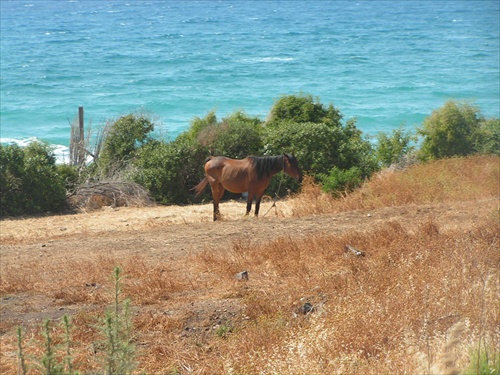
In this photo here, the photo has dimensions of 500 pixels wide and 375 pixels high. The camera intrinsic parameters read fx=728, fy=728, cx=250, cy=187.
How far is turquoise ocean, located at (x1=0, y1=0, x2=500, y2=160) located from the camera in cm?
4803

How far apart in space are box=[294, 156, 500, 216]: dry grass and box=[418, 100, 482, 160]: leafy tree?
132 inches

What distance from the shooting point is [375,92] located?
179ft

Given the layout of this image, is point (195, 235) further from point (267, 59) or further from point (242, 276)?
point (267, 59)

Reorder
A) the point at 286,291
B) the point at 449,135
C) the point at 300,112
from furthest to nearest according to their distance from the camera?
1. the point at 300,112
2. the point at 449,135
3. the point at 286,291

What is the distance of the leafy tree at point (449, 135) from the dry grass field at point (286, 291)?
23.6 ft

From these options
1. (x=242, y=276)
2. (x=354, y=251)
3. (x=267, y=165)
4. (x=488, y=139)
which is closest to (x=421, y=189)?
(x=267, y=165)

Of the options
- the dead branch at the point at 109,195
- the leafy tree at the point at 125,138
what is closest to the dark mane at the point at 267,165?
the dead branch at the point at 109,195

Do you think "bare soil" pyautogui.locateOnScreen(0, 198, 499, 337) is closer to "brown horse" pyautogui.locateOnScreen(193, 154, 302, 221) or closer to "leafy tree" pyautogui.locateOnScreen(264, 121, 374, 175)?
"brown horse" pyautogui.locateOnScreen(193, 154, 302, 221)

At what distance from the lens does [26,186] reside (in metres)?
19.8

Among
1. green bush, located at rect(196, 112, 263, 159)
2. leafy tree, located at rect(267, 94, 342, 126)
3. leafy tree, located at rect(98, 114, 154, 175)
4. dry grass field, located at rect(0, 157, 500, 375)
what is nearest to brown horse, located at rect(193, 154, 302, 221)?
dry grass field, located at rect(0, 157, 500, 375)

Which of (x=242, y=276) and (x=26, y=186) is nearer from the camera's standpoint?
(x=242, y=276)

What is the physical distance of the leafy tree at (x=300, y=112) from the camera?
77.3 feet

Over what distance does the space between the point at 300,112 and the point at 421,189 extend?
28.8 ft

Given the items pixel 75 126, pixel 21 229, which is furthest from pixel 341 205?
pixel 75 126
